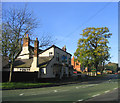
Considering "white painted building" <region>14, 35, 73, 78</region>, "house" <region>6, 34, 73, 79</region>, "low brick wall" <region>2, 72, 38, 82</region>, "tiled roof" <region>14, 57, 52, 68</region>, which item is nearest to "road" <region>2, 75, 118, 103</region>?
"low brick wall" <region>2, 72, 38, 82</region>

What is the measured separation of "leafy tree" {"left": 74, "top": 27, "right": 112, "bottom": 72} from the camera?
143 feet

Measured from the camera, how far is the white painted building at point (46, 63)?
32.2 meters

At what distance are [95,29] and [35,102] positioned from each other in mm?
40427

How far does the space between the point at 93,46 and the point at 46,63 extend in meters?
19.3

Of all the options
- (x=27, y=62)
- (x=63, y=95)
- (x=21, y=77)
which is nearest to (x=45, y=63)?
(x=27, y=62)

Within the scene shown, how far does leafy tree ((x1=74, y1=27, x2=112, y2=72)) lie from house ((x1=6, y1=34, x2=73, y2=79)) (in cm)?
546

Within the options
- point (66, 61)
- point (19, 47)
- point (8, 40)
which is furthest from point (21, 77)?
point (66, 61)

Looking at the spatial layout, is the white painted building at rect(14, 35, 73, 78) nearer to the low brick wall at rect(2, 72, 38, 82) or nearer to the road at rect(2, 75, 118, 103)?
the low brick wall at rect(2, 72, 38, 82)

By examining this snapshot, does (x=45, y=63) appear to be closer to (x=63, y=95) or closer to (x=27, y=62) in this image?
(x=27, y=62)

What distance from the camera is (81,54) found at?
46094mm

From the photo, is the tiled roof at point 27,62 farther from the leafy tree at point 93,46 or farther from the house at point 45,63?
the leafy tree at point 93,46

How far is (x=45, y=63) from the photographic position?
1324 inches

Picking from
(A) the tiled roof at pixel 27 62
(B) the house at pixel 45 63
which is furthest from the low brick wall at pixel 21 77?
(A) the tiled roof at pixel 27 62

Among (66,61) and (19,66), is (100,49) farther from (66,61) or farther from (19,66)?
(19,66)
